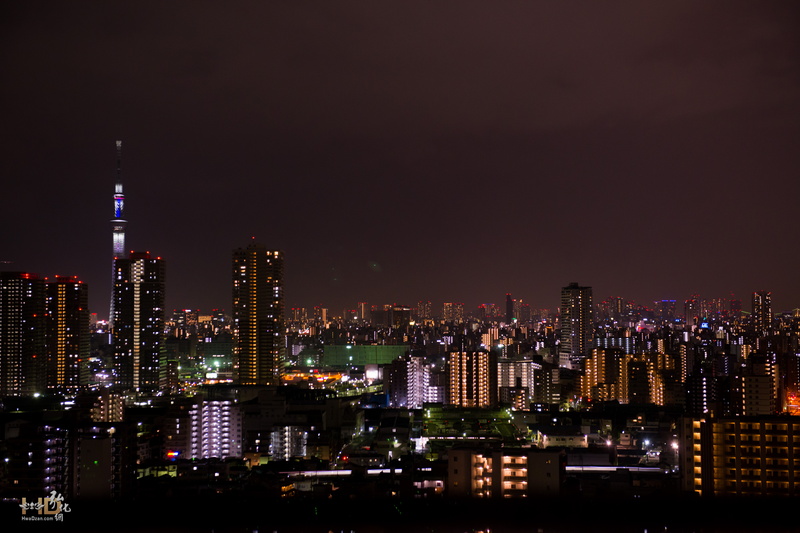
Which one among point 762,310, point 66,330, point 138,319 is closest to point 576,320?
point 762,310

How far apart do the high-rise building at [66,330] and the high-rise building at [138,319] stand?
1.06 meters

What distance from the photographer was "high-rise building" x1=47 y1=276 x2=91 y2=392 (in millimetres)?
20750

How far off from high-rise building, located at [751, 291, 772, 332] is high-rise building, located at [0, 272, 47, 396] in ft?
69.7

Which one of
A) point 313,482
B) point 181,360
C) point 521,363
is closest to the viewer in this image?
point 313,482

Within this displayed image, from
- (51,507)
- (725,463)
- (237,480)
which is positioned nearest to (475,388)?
(237,480)

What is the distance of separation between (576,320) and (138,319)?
14.7 metres

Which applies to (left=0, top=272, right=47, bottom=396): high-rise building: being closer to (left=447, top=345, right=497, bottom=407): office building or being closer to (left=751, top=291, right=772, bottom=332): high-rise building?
(left=447, top=345, right=497, bottom=407): office building

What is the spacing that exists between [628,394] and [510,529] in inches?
604

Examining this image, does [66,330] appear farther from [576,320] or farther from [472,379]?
[576,320]

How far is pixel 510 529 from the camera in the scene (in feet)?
12.5

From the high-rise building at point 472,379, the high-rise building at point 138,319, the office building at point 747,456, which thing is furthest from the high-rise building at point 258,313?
the office building at point 747,456

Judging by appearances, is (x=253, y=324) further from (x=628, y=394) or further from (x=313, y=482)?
(x=313, y=482)

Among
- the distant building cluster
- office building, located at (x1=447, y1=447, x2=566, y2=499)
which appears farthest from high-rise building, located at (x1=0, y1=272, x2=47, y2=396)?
office building, located at (x1=447, y1=447, x2=566, y2=499)

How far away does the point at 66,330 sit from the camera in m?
21.6
